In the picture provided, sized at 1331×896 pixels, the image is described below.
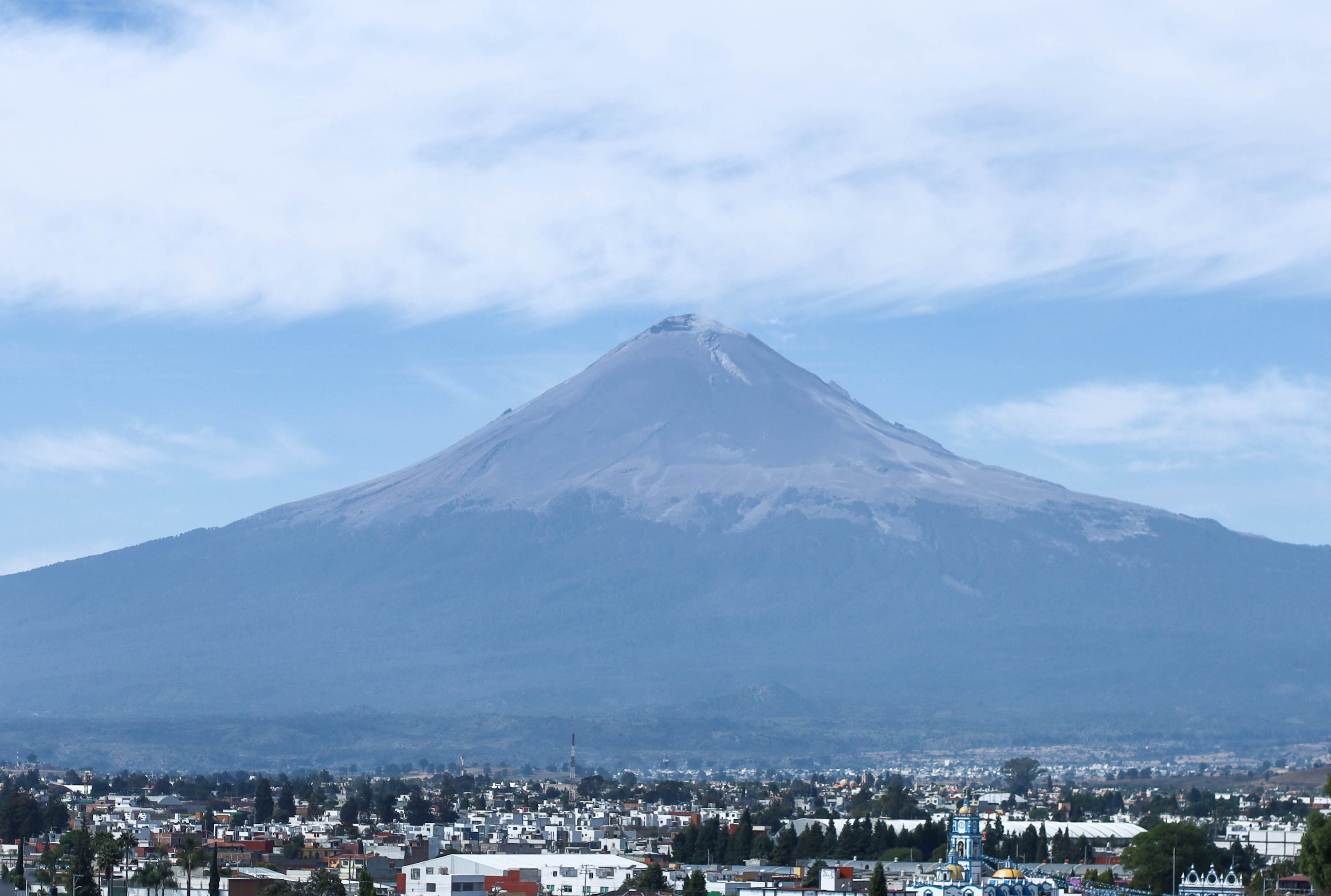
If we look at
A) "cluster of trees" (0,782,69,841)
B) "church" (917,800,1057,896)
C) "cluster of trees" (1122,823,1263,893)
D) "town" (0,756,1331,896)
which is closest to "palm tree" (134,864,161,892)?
"town" (0,756,1331,896)

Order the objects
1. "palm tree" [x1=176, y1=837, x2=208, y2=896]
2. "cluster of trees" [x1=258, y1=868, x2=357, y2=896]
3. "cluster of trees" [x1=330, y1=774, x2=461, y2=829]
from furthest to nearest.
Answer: "cluster of trees" [x1=330, y1=774, x2=461, y2=829], "palm tree" [x1=176, y1=837, x2=208, y2=896], "cluster of trees" [x1=258, y1=868, x2=357, y2=896]

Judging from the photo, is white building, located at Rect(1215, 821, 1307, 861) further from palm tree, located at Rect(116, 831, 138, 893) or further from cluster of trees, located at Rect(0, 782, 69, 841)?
cluster of trees, located at Rect(0, 782, 69, 841)

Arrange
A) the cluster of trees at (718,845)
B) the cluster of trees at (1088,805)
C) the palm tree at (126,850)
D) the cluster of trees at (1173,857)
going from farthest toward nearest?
the cluster of trees at (1088,805)
the cluster of trees at (718,845)
the cluster of trees at (1173,857)
the palm tree at (126,850)

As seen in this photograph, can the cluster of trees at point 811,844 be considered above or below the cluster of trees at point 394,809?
below

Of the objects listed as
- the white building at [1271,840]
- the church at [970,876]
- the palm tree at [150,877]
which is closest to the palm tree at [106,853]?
the palm tree at [150,877]

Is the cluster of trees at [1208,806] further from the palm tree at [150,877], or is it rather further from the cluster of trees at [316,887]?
the palm tree at [150,877]

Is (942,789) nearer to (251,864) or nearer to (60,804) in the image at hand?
(60,804)
